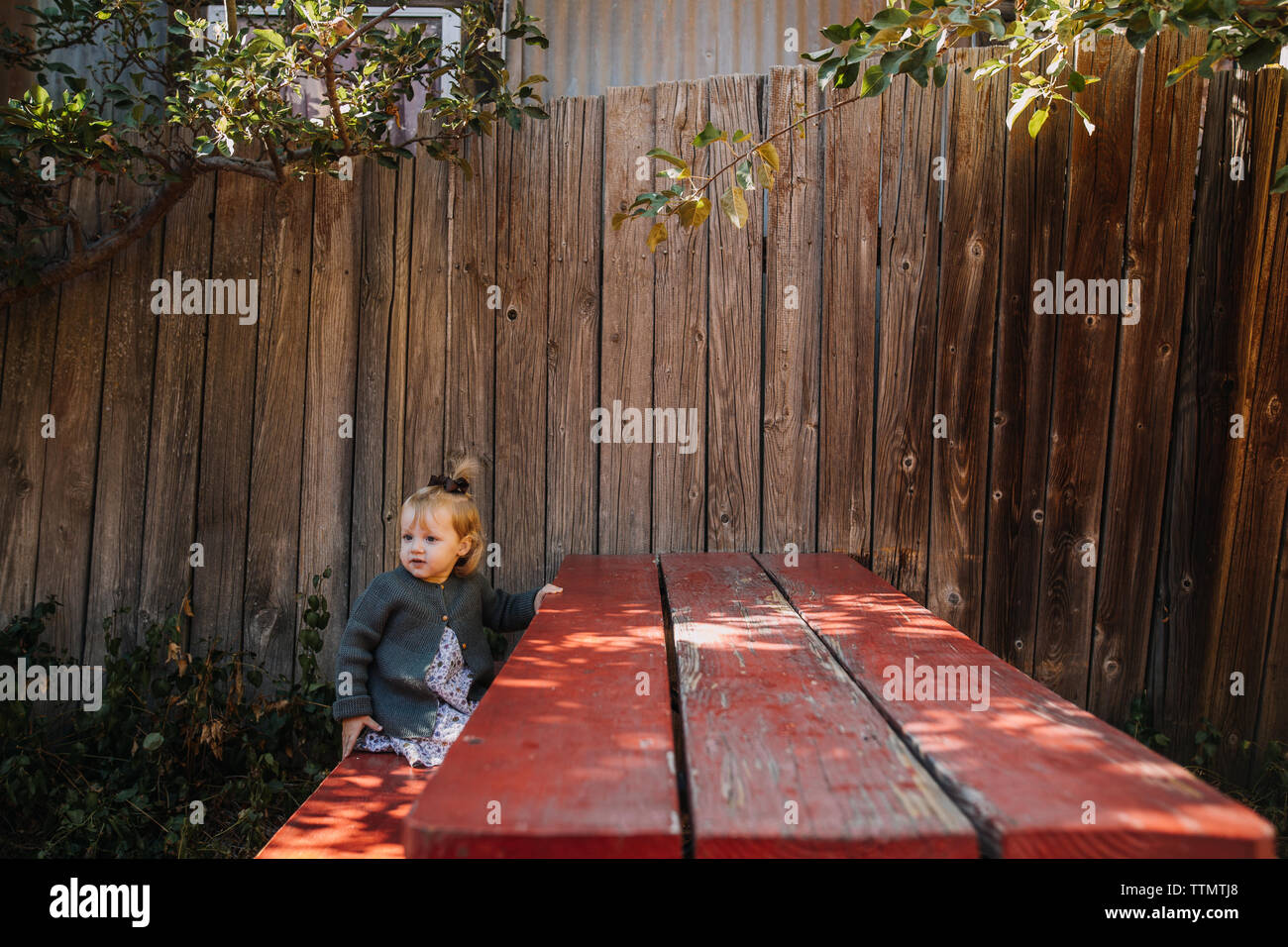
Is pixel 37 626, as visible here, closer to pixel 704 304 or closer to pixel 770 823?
pixel 704 304

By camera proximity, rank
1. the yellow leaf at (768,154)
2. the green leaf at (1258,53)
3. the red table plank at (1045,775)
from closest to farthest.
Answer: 1. the red table plank at (1045,775)
2. the green leaf at (1258,53)
3. the yellow leaf at (768,154)

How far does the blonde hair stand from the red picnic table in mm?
686

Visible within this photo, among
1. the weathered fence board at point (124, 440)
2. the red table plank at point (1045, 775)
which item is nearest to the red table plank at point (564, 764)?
the red table plank at point (1045, 775)

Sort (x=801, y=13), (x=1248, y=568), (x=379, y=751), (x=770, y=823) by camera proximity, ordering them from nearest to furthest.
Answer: (x=770, y=823) < (x=379, y=751) < (x=1248, y=568) < (x=801, y=13)

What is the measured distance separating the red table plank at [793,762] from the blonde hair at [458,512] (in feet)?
3.29

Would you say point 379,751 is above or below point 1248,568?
below

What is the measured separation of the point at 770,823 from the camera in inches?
41.3

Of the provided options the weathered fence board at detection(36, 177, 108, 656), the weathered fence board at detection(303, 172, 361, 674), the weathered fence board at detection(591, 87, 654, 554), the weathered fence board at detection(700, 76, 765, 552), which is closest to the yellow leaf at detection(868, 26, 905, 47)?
the weathered fence board at detection(700, 76, 765, 552)

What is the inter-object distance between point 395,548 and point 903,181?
7.76 feet

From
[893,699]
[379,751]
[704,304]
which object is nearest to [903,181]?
[704,304]

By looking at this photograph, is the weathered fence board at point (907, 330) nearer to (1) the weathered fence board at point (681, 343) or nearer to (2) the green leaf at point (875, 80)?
(1) the weathered fence board at point (681, 343)

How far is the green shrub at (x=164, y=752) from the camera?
288 cm

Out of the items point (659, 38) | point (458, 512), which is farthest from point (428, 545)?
point (659, 38)

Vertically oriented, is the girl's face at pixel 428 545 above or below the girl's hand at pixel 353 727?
above
